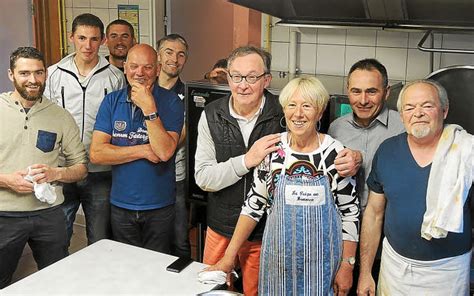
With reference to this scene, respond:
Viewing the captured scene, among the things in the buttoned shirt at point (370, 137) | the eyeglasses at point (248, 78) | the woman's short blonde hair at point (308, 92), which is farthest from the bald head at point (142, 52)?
the buttoned shirt at point (370, 137)

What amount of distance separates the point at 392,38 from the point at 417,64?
8.1 inches

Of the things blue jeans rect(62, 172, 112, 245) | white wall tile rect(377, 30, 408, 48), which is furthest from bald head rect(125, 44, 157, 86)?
white wall tile rect(377, 30, 408, 48)

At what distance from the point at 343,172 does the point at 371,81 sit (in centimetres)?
42

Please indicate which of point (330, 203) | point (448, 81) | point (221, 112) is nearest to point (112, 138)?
point (221, 112)

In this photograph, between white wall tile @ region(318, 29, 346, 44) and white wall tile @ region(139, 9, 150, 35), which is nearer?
white wall tile @ region(318, 29, 346, 44)

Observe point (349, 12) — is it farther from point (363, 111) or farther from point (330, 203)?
point (330, 203)

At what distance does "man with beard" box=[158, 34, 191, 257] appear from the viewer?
2.81 metres

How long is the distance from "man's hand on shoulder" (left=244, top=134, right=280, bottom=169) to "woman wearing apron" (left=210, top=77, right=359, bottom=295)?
0.07 ft

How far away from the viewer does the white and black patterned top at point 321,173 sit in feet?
6.12

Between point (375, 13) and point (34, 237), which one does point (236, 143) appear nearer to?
point (34, 237)

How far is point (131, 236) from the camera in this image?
2.55m

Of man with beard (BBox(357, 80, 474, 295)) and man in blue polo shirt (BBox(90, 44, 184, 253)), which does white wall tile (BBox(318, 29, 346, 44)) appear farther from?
man with beard (BBox(357, 80, 474, 295))

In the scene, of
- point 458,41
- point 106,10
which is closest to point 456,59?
point 458,41

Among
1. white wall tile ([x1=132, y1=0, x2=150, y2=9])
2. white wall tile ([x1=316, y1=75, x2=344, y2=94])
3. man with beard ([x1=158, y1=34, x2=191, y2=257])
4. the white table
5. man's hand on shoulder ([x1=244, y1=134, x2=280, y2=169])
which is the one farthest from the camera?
white wall tile ([x1=132, y1=0, x2=150, y2=9])
